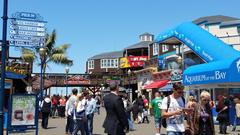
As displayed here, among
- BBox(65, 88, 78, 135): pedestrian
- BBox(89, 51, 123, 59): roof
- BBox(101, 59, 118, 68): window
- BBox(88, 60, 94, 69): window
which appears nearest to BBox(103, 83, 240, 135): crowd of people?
BBox(65, 88, 78, 135): pedestrian

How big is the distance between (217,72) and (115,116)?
11079 millimetres

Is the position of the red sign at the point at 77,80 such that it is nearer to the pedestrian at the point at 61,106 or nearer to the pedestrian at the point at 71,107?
the pedestrian at the point at 61,106

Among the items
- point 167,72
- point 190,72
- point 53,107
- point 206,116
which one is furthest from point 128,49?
point 206,116

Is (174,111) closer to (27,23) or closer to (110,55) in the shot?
(27,23)

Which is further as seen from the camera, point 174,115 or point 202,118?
point 202,118

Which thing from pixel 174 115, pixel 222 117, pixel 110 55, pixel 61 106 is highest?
pixel 110 55

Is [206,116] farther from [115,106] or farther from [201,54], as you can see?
[201,54]

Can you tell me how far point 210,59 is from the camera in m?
20.1

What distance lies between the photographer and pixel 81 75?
62406 mm

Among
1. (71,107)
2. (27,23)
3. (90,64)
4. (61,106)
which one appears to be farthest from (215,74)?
(90,64)

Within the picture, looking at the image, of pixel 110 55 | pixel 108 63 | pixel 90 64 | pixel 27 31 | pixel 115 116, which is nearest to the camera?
pixel 115 116

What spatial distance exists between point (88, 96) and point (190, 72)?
8130 mm

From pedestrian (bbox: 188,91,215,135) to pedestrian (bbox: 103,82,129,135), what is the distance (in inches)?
62.8

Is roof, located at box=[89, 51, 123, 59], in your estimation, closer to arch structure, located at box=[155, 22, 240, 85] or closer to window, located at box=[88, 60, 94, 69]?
window, located at box=[88, 60, 94, 69]
